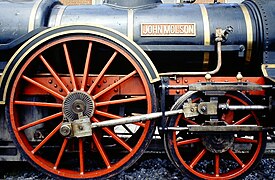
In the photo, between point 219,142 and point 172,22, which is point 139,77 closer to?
point 172,22

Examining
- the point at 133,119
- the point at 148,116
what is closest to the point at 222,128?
the point at 148,116

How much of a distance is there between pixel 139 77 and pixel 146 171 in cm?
114

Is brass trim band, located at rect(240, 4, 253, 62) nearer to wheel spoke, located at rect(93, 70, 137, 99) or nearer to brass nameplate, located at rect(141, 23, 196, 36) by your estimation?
brass nameplate, located at rect(141, 23, 196, 36)

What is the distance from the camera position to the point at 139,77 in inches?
125

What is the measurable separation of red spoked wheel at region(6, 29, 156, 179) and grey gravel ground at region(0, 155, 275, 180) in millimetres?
332

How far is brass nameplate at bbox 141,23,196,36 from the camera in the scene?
3207mm

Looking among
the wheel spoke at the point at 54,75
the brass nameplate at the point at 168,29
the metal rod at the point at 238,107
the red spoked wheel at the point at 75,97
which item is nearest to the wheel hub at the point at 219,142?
the metal rod at the point at 238,107

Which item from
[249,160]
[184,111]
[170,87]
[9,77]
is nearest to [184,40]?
[170,87]

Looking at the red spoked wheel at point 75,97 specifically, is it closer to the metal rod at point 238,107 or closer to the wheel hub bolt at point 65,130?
the wheel hub bolt at point 65,130

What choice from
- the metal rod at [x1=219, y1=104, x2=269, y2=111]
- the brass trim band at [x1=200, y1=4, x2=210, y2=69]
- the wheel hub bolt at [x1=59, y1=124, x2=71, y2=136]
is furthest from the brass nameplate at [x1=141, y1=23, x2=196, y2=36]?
the wheel hub bolt at [x1=59, y1=124, x2=71, y2=136]

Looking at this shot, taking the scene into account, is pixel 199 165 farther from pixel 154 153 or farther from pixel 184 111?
pixel 184 111

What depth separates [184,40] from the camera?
3.22 m

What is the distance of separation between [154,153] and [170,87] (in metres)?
1.35

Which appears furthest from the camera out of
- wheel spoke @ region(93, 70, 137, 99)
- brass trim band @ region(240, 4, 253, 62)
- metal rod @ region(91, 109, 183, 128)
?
brass trim band @ region(240, 4, 253, 62)
